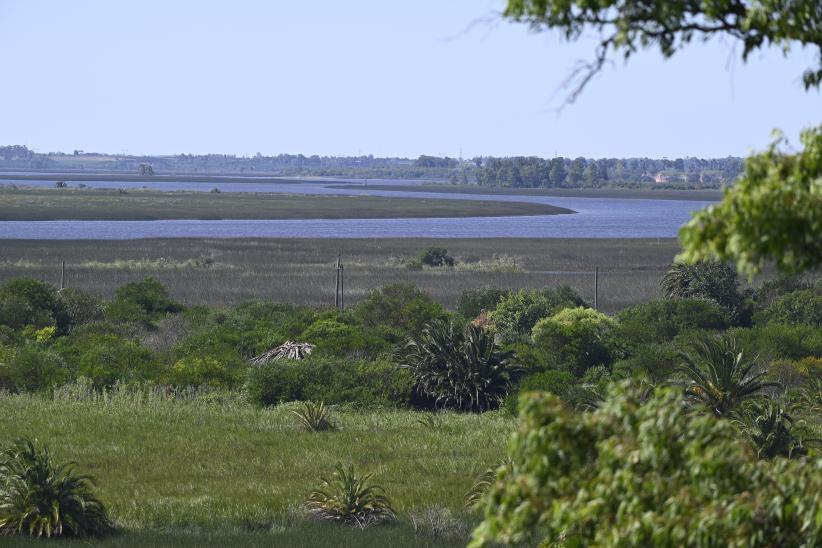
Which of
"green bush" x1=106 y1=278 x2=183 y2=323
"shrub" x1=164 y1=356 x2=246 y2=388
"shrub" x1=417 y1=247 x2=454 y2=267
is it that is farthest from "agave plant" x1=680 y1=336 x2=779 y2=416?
"shrub" x1=417 y1=247 x2=454 y2=267

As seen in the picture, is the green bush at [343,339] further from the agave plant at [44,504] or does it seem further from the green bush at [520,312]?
the agave plant at [44,504]

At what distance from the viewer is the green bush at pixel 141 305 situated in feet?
136

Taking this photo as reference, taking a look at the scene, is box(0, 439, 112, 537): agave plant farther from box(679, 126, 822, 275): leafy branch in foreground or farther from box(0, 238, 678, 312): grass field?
box(0, 238, 678, 312): grass field

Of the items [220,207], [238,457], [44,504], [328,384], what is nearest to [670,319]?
[328,384]

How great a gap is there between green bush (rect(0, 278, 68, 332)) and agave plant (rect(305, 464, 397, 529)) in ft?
74.5

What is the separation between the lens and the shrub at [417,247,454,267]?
7394cm

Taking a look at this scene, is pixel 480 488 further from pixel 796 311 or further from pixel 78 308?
pixel 78 308

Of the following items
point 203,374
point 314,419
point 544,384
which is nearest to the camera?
point 314,419

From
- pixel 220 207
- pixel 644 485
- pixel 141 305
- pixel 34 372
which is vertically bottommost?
pixel 220 207

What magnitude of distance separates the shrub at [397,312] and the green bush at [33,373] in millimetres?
10918

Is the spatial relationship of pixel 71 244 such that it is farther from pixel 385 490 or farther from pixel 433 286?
pixel 385 490

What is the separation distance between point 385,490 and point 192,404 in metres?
9.50

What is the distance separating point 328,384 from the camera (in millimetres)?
29375

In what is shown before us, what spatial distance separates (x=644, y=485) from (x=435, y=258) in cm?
6768
